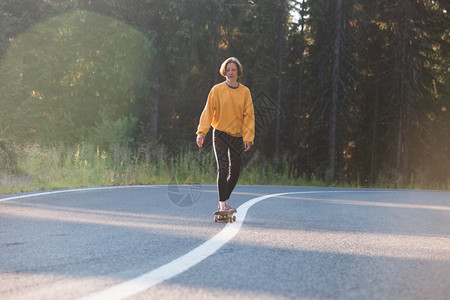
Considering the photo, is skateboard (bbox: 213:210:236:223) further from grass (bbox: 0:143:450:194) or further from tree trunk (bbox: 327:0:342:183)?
tree trunk (bbox: 327:0:342:183)

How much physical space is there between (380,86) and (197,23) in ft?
43.1

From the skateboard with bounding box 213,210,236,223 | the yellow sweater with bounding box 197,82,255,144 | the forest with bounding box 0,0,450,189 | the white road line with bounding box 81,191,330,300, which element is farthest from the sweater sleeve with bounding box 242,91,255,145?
the forest with bounding box 0,0,450,189

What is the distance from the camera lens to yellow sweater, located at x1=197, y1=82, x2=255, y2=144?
20.9 feet

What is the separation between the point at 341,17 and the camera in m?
24.9

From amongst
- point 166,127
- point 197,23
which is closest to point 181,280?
point 197,23

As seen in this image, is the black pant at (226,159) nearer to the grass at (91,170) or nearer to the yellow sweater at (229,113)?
the yellow sweater at (229,113)

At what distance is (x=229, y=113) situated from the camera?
20.9 feet

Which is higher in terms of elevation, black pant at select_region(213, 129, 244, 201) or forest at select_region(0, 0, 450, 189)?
forest at select_region(0, 0, 450, 189)

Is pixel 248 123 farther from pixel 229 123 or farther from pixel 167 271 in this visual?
pixel 167 271

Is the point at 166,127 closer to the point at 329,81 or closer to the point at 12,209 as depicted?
the point at 329,81

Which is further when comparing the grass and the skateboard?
the grass

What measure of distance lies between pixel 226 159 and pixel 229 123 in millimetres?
480

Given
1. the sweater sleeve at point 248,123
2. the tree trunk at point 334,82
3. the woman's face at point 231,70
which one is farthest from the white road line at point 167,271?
the tree trunk at point 334,82

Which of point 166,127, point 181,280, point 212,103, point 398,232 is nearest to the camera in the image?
point 181,280
